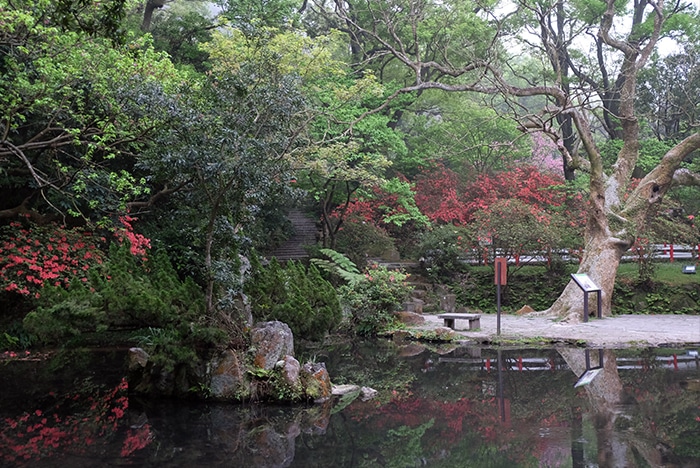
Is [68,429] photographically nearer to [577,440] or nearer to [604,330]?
[577,440]

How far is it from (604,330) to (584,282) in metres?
1.37

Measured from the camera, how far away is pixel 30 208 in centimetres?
1233

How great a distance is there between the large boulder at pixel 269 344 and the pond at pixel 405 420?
0.63 meters

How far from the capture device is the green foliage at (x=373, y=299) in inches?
539

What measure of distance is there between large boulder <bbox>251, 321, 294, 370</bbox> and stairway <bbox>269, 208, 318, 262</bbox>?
1098cm

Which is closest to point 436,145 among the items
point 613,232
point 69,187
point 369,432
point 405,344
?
point 613,232

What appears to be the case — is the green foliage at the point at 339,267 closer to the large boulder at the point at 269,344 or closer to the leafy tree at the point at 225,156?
the leafy tree at the point at 225,156

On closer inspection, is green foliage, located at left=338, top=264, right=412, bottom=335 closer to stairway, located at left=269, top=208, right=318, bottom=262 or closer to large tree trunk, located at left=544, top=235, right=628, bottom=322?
large tree trunk, located at left=544, top=235, right=628, bottom=322

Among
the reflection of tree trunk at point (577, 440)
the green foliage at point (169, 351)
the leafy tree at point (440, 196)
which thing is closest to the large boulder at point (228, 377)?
the green foliage at point (169, 351)

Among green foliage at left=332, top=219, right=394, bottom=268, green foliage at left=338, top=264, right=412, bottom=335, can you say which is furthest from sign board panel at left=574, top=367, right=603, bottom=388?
green foliage at left=332, top=219, right=394, bottom=268

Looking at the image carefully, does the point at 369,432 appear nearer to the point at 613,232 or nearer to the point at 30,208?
the point at 30,208

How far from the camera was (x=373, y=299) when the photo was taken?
1384 cm

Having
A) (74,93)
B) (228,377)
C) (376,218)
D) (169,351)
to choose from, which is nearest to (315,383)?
(228,377)

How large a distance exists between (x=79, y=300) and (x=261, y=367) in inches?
95.9
